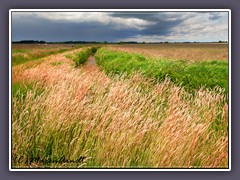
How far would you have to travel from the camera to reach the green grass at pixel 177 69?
4804 mm

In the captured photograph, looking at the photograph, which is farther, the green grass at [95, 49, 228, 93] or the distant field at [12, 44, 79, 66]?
the green grass at [95, 49, 228, 93]

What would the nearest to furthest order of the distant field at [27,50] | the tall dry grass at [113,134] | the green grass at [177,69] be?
the tall dry grass at [113,134]
the distant field at [27,50]
the green grass at [177,69]

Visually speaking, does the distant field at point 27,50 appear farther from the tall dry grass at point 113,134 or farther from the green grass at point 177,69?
the green grass at point 177,69

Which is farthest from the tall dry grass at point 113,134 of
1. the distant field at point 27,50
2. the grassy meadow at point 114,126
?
the distant field at point 27,50

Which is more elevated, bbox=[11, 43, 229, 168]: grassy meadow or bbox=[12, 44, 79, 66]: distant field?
bbox=[12, 44, 79, 66]: distant field

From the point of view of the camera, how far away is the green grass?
4.80 metres

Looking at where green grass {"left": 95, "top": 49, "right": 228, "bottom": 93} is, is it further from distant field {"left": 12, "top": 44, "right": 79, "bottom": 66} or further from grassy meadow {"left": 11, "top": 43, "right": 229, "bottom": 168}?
distant field {"left": 12, "top": 44, "right": 79, "bottom": 66}

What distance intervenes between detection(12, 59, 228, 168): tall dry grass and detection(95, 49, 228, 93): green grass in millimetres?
566

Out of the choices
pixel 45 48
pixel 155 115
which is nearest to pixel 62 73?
pixel 45 48

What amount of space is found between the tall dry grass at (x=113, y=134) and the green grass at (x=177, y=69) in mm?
566

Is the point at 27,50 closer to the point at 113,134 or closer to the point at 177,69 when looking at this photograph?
the point at 113,134

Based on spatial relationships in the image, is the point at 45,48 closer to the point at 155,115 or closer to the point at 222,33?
the point at 155,115

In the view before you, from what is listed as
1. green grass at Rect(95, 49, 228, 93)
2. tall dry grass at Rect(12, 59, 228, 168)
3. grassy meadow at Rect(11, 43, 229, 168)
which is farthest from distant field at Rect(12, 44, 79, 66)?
green grass at Rect(95, 49, 228, 93)
